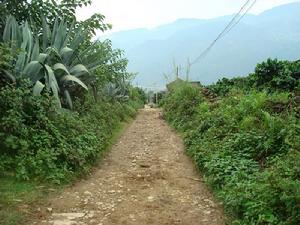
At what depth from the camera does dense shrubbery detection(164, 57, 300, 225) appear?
374cm

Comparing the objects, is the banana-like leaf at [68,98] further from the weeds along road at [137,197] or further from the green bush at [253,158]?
the green bush at [253,158]

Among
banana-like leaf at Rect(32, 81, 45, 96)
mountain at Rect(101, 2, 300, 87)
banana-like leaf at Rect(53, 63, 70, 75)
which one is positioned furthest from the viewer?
mountain at Rect(101, 2, 300, 87)

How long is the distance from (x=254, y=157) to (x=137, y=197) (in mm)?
1863

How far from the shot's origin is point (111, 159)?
22.8ft

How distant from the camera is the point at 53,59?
748cm

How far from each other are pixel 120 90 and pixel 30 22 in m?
10.4

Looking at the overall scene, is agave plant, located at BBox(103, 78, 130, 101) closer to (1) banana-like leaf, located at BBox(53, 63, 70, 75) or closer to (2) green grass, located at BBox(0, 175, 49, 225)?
(1) banana-like leaf, located at BBox(53, 63, 70, 75)

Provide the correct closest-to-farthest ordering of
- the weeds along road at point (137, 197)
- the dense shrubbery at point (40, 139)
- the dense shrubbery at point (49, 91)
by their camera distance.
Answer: the weeds along road at point (137, 197) < the dense shrubbery at point (40, 139) < the dense shrubbery at point (49, 91)

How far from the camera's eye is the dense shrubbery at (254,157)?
3.74 m

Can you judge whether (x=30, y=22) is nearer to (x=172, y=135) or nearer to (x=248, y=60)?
(x=172, y=135)

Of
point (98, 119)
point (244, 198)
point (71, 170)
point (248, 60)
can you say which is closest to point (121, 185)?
point (71, 170)

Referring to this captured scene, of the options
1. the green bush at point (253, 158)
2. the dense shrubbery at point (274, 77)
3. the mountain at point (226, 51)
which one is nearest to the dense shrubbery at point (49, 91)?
the green bush at point (253, 158)

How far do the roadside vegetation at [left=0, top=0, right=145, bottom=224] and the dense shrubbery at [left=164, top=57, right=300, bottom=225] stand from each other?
6.24 ft

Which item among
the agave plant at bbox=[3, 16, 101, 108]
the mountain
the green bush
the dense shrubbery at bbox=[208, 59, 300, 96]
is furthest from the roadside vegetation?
the mountain
